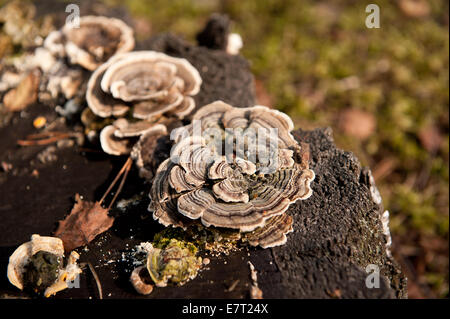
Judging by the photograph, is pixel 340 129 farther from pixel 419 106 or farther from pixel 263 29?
pixel 263 29

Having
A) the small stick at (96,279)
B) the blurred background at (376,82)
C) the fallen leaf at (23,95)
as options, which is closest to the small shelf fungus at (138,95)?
the fallen leaf at (23,95)

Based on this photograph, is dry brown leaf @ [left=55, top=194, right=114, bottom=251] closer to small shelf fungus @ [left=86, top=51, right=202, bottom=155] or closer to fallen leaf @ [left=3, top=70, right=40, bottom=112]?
small shelf fungus @ [left=86, top=51, right=202, bottom=155]

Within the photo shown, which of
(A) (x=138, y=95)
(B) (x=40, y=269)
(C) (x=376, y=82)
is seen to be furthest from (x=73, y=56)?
(C) (x=376, y=82)

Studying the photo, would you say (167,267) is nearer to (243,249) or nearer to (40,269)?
(243,249)

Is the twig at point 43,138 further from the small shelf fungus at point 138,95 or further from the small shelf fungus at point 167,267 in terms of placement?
the small shelf fungus at point 167,267

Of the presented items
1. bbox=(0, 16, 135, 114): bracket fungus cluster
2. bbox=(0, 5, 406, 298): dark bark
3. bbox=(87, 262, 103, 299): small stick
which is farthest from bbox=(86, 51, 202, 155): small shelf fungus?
bbox=(87, 262, 103, 299): small stick

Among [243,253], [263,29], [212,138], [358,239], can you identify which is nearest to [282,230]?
[243,253]
